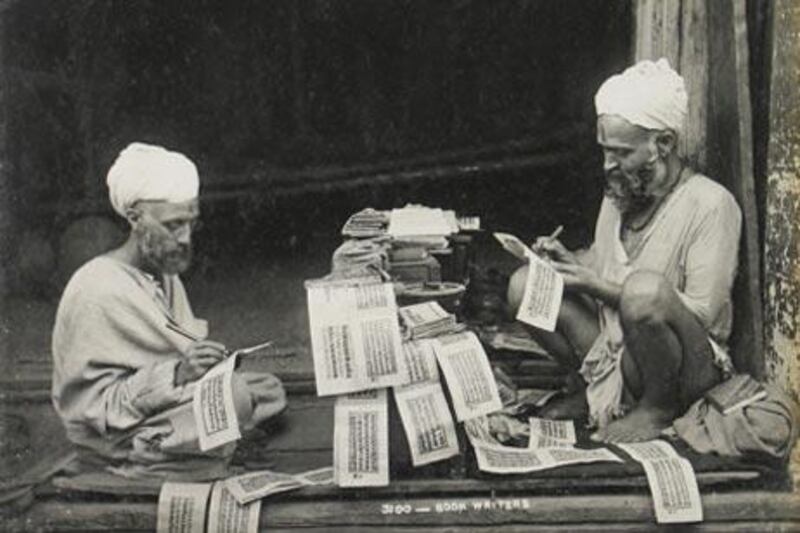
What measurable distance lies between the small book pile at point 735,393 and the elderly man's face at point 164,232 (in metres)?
1.98

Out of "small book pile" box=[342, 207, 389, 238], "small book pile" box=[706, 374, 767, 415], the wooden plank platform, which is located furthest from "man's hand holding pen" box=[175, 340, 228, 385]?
"small book pile" box=[706, 374, 767, 415]

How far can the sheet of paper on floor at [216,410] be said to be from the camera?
455 cm

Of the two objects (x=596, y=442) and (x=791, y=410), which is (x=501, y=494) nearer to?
(x=596, y=442)

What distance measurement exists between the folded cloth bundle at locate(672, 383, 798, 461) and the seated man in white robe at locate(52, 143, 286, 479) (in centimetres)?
159

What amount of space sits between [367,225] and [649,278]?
1.24 m

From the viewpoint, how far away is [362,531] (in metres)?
4.50

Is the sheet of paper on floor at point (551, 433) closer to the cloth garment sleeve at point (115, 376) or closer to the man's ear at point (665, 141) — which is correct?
the man's ear at point (665, 141)

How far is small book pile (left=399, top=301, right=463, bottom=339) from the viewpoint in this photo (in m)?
4.71

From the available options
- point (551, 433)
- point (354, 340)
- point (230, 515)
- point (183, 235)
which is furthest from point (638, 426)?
point (183, 235)

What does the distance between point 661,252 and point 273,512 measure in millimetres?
1729

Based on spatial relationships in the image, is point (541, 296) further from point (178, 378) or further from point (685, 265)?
point (178, 378)

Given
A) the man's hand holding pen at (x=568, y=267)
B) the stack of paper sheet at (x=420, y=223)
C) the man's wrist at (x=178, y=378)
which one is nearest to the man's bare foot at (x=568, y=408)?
the man's hand holding pen at (x=568, y=267)

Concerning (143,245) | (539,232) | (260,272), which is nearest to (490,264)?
(539,232)

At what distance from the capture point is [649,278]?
4.75 meters
